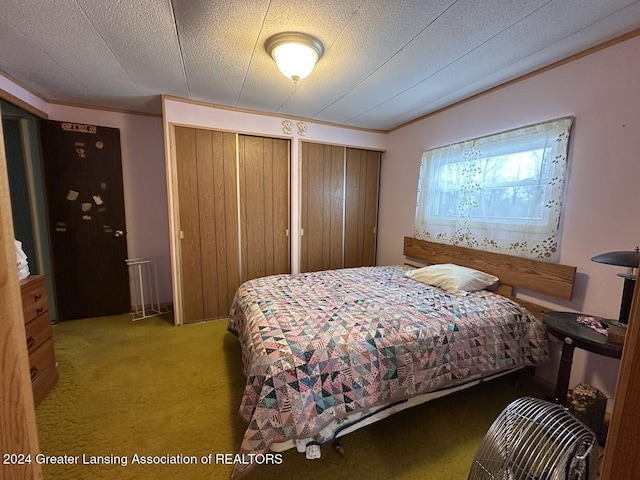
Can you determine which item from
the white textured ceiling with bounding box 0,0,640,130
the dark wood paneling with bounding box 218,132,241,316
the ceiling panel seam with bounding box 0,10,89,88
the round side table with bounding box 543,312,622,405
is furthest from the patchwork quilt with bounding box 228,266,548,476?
the ceiling panel seam with bounding box 0,10,89,88

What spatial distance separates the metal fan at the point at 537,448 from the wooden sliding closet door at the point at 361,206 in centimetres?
292

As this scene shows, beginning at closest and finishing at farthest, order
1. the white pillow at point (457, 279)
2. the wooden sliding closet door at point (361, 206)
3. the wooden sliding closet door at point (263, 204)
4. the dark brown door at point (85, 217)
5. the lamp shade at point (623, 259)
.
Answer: the lamp shade at point (623, 259), the white pillow at point (457, 279), the dark brown door at point (85, 217), the wooden sliding closet door at point (263, 204), the wooden sliding closet door at point (361, 206)

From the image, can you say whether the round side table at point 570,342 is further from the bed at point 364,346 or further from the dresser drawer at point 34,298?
the dresser drawer at point 34,298

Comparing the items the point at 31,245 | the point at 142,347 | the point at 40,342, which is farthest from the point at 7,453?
the point at 31,245

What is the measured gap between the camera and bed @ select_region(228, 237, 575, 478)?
1292 millimetres

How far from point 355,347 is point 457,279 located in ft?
4.43

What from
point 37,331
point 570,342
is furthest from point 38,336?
point 570,342

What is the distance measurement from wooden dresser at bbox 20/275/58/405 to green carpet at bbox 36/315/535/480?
0.10 meters

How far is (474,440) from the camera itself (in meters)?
1.65

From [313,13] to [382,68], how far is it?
2.61ft

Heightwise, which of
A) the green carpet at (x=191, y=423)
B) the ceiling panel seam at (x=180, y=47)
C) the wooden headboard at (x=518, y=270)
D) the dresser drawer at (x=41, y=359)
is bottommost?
the green carpet at (x=191, y=423)

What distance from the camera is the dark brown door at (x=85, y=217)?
2930mm

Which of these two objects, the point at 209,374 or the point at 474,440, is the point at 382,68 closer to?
the point at 474,440

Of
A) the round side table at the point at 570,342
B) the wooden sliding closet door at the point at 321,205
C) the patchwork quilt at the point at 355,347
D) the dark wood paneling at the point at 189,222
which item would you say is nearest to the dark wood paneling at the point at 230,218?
the dark wood paneling at the point at 189,222
